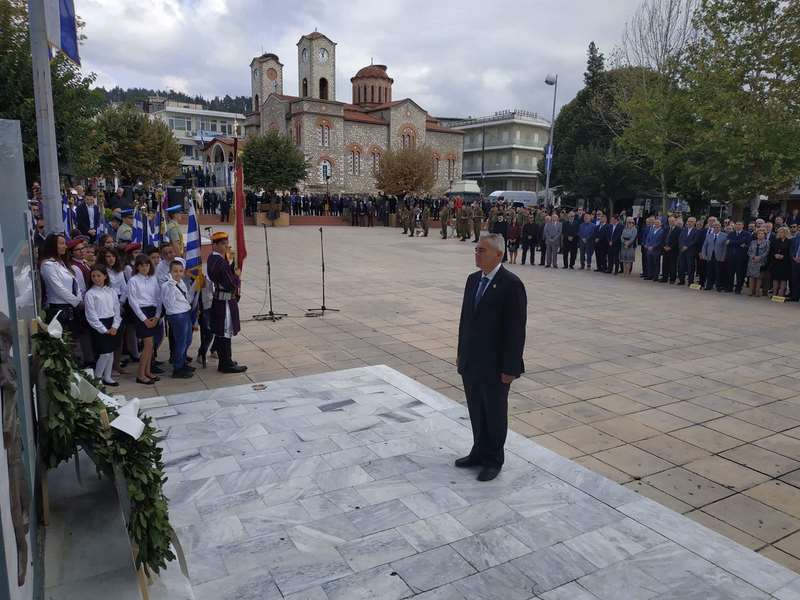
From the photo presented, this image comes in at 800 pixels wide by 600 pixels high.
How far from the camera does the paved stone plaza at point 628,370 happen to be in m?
4.76

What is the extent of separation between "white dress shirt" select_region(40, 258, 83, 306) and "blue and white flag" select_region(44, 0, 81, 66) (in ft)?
8.03

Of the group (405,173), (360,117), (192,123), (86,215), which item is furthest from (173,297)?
(192,123)

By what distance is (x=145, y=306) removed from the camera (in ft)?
22.7

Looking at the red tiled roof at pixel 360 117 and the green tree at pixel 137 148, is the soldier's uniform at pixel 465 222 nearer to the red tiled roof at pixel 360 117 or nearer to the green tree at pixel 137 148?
the green tree at pixel 137 148

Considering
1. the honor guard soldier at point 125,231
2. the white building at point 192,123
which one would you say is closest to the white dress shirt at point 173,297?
the honor guard soldier at point 125,231

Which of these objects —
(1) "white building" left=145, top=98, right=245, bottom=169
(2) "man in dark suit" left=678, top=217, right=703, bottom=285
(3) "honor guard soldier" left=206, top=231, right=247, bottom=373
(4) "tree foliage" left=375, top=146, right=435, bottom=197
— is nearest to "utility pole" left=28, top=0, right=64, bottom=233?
(3) "honor guard soldier" left=206, top=231, right=247, bottom=373

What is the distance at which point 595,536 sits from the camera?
3.94 meters

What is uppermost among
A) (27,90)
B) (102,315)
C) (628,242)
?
(27,90)

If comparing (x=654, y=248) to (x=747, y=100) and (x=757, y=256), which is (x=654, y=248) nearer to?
(x=757, y=256)

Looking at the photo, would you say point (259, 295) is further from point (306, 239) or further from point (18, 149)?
point (306, 239)

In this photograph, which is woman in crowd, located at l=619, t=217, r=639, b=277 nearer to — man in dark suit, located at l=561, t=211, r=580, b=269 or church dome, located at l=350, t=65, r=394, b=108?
man in dark suit, located at l=561, t=211, r=580, b=269

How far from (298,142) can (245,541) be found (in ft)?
181

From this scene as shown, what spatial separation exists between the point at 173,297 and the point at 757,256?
13293 mm

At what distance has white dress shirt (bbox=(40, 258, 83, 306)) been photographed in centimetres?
616
